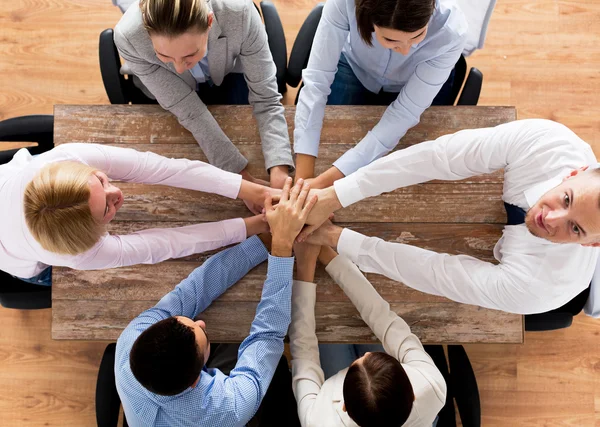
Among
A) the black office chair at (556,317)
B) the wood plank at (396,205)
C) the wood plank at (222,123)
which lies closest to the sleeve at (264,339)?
the wood plank at (396,205)

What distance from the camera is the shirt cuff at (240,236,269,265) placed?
179 centimetres

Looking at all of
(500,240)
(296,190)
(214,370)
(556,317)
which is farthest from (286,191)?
(556,317)

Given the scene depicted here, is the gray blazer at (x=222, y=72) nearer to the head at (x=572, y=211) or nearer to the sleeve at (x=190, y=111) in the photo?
the sleeve at (x=190, y=111)

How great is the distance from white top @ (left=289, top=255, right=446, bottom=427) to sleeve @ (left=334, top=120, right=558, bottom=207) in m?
0.29

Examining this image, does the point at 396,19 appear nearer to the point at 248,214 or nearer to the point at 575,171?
the point at 575,171

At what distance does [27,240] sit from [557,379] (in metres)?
2.49

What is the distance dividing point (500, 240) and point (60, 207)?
1.49 meters

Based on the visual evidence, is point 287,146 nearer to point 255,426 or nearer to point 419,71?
point 419,71

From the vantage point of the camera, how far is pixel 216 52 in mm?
1792

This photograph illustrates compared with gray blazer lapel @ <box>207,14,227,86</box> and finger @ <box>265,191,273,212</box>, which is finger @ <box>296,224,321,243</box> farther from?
gray blazer lapel @ <box>207,14,227,86</box>

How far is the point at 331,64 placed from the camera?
189 centimetres

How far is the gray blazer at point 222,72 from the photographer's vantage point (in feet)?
5.45

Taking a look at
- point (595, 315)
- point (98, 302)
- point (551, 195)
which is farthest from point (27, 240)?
point (595, 315)

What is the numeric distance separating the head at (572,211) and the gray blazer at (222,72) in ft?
2.92
